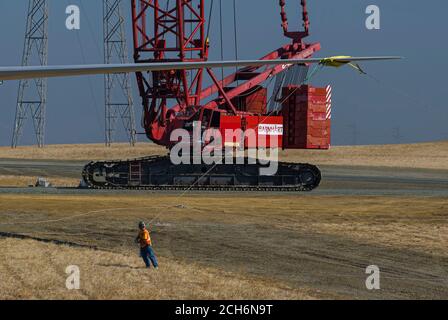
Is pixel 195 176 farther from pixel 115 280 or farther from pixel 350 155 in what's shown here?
pixel 350 155

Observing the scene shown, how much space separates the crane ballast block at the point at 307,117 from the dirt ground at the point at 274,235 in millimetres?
4830

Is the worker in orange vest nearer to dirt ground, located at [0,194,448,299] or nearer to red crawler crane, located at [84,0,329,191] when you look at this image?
dirt ground, located at [0,194,448,299]

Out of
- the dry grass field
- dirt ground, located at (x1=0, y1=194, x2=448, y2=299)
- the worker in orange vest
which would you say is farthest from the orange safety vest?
the dry grass field

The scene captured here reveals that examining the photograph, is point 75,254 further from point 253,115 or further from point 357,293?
point 253,115

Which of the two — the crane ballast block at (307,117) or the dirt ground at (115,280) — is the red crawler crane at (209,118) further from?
the dirt ground at (115,280)

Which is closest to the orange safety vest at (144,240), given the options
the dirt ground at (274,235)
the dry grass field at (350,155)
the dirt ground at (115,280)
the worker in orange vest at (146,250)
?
the worker in orange vest at (146,250)

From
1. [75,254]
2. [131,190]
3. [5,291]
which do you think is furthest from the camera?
[131,190]

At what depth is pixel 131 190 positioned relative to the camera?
116ft

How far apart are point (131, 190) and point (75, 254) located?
18.3 m

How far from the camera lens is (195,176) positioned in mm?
36312

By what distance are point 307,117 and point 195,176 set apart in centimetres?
569

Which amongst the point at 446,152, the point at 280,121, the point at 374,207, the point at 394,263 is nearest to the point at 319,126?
the point at 280,121

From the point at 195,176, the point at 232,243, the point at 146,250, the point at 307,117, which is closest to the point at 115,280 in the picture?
the point at 146,250

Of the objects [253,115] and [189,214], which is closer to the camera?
[189,214]
